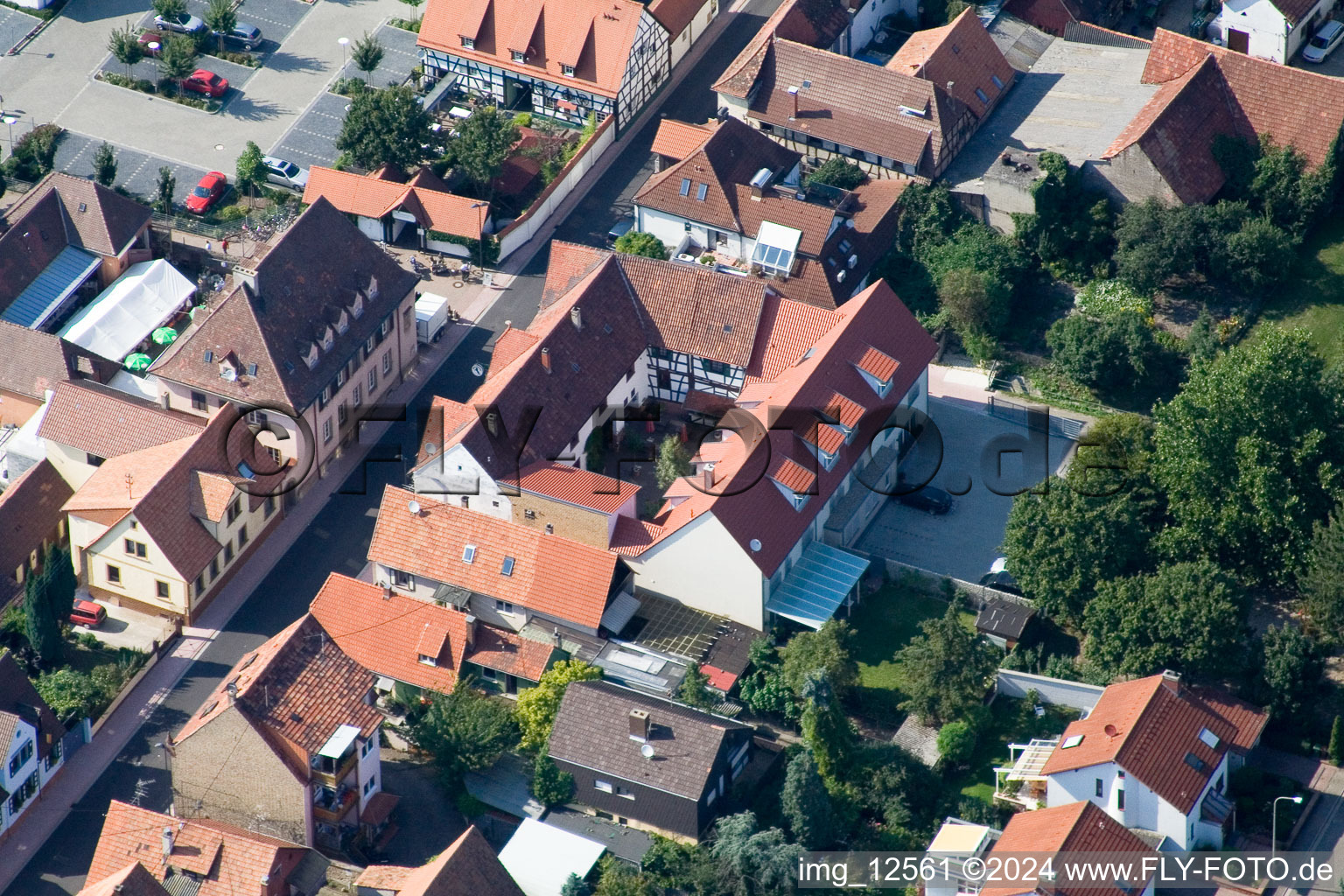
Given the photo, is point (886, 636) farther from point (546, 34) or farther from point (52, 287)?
point (52, 287)

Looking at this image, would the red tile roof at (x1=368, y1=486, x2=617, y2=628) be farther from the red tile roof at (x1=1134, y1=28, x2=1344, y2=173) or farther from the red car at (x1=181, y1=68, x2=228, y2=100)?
the red tile roof at (x1=1134, y1=28, x2=1344, y2=173)

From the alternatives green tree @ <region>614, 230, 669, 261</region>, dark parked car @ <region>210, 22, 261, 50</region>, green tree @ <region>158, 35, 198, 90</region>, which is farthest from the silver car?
green tree @ <region>614, 230, 669, 261</region>

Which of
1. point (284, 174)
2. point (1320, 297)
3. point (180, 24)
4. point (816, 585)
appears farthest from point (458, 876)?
point (180, 24)

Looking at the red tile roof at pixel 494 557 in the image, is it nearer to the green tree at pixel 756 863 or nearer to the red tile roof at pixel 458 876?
the green tree at pixel 756 863

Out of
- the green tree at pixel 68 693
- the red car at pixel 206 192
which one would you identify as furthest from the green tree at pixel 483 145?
the green tree at pixel 68 693

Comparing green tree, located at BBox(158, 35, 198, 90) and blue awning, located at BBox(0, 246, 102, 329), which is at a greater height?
green tree, located at BBox(158, 35, 198, 90)

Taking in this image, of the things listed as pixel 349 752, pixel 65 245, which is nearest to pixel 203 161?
pixel 65 245
